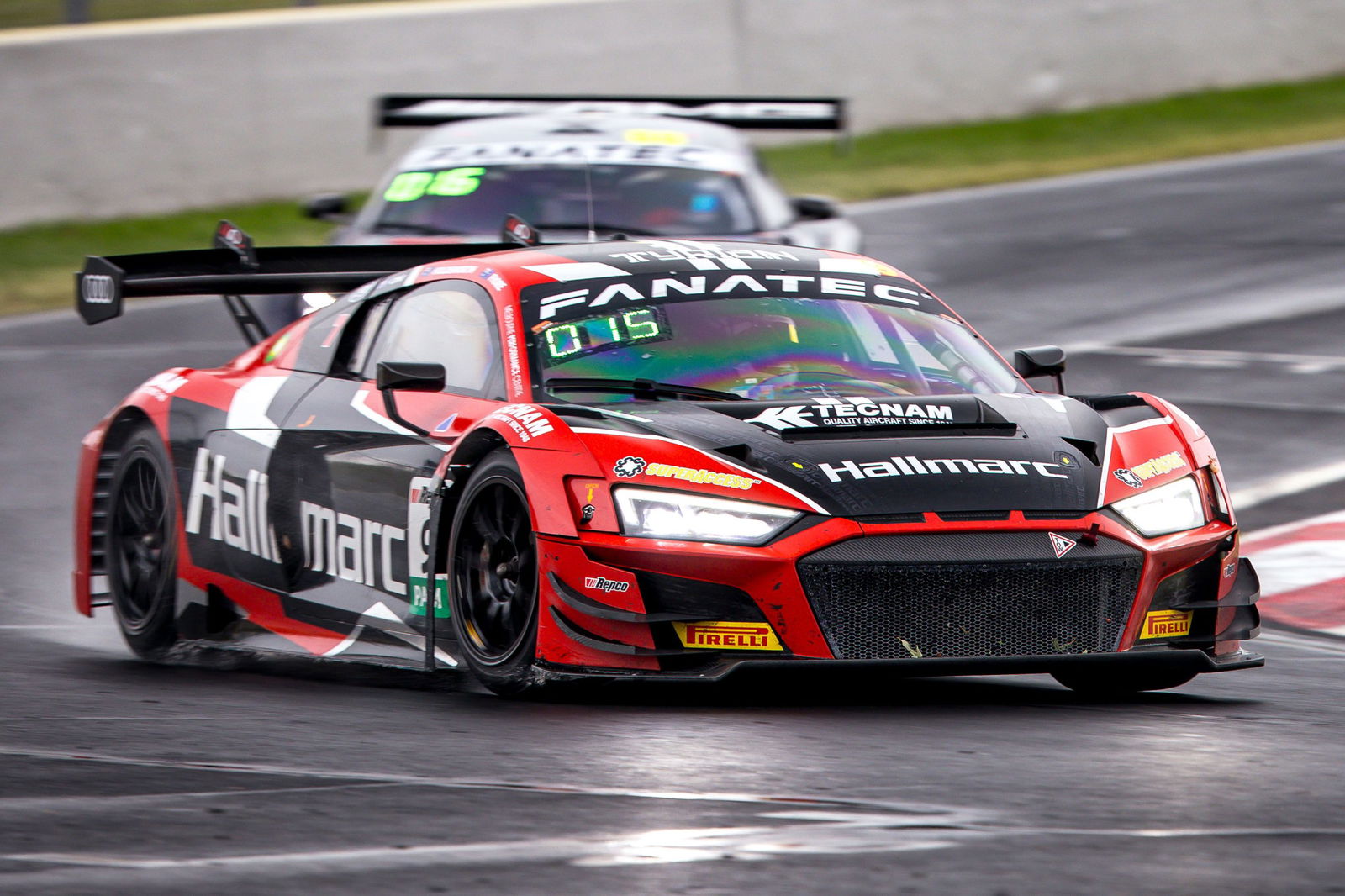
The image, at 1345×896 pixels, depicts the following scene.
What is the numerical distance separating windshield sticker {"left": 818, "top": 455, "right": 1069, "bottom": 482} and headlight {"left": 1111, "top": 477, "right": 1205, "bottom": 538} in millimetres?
191

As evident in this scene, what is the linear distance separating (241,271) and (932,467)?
128 inches

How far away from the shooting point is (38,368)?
13797mm

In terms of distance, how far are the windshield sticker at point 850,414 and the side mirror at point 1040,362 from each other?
38.3 inches

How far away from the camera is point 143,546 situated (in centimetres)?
802

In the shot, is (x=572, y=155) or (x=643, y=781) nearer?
(x=643, y=781)

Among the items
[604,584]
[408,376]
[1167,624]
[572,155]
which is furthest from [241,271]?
[572,155]

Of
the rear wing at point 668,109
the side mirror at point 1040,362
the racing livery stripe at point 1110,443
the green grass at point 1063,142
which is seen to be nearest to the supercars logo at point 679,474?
the racing livery stripe at point 1110,443

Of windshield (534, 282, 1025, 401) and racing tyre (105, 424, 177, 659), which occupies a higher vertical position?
windshield (534, 282, 1025, 401)

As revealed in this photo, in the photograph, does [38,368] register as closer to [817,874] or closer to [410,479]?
[410,479]

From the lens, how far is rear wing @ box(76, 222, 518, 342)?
318 inches

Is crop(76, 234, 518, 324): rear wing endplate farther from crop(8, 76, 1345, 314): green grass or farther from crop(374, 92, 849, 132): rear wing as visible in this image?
crop(8, 76, 1345, 314): green grass

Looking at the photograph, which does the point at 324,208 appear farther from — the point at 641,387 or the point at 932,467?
the point at 932,467

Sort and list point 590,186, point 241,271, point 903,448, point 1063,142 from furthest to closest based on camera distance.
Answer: point 1063,142 < point 590,186 < point 241,271 < point 903,448

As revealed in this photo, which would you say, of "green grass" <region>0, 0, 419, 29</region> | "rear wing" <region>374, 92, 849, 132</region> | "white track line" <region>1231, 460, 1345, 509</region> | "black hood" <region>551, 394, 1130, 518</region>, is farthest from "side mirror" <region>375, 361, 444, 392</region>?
"green grass" <region>0, 0, 419, 29</region>
